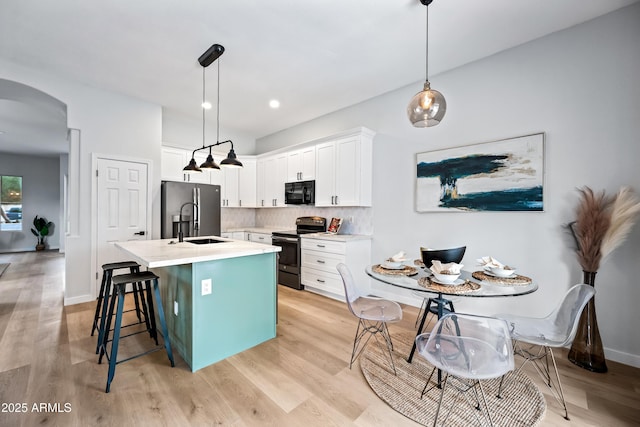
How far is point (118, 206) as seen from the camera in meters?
4.15

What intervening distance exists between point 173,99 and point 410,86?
139 inches

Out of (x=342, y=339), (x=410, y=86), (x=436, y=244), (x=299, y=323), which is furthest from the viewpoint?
(x=410, y=86)

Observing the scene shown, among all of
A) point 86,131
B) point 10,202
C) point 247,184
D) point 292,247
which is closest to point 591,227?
point 292,247

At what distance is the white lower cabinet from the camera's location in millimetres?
3969

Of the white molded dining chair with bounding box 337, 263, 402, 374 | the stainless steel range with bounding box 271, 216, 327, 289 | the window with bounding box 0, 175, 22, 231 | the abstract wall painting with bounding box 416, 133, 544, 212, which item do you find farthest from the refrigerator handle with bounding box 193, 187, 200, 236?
the window with bounding box 0, 175, 22, 231

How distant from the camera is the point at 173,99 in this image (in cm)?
435

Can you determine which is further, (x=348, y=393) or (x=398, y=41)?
(x=398, y=41)

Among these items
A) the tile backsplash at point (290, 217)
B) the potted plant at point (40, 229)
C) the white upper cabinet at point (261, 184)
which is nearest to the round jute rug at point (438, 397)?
the tile backsplash at point (290, 217)

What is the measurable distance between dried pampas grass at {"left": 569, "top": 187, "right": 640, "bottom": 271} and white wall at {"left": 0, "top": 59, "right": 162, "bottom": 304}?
18.0 ft

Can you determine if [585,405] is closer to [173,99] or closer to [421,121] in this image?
[421,121]

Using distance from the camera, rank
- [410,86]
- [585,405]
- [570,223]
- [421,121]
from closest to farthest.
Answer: [585,405] → [421,121] → [570,223] → [410,86]

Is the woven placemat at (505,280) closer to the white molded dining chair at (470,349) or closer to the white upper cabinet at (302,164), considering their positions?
the white molded dining chair at (470,349)

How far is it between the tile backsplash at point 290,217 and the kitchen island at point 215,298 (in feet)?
6.51

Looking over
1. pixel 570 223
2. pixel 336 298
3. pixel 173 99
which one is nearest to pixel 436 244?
pixel 570 223
